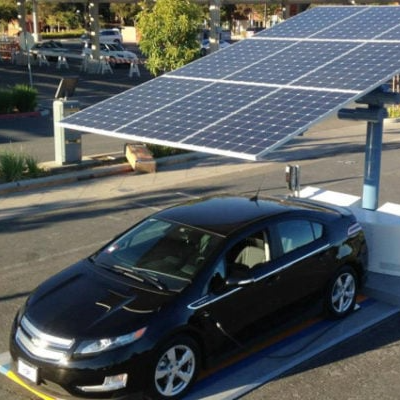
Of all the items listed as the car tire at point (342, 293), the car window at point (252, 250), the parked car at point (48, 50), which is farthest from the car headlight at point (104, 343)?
the parked car at point (48, 50)

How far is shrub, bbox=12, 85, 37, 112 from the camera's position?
78.1 ft

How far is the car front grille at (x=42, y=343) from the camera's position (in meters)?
5.50

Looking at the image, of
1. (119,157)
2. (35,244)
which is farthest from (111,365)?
(119,157)

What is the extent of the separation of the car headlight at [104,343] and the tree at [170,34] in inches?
541

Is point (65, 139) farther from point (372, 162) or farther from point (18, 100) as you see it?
point (18, 100)

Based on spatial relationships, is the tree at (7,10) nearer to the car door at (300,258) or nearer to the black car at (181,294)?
the black car at (181,294)

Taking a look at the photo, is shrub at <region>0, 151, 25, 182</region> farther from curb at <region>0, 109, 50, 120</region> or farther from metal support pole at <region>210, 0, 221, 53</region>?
metal support pole at <region>210, 0, 221, 53</region>

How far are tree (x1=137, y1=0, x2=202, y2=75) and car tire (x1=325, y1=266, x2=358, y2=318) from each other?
1191 centimetres

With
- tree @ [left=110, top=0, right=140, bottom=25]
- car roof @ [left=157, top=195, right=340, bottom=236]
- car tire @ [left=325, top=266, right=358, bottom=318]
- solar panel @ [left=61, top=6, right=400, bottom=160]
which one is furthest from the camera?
tree @ [left=110, top=0, right=140, bottom=25]

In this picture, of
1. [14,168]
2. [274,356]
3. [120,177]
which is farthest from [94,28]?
[274,356]

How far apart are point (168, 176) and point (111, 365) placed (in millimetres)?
10149

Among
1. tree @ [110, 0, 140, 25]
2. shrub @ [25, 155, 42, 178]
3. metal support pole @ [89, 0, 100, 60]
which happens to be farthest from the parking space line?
tree @ [110, 0, 140, 25]

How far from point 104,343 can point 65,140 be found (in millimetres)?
10379

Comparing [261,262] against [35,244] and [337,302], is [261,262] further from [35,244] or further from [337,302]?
[35,244]
